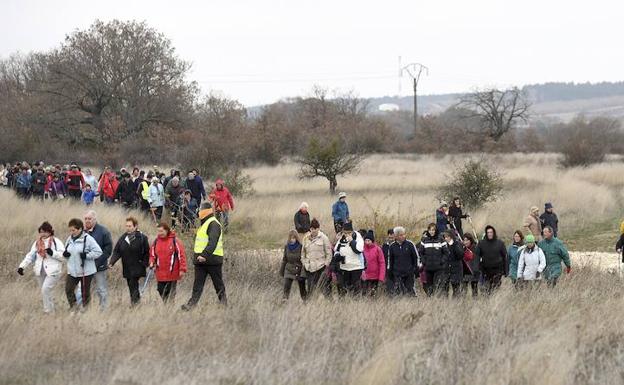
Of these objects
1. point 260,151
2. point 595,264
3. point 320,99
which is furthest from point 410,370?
point 320,99

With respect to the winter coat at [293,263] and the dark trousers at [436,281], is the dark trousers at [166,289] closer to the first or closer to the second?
the winter coat at [293,263]

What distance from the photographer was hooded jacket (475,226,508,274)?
12.5 meters

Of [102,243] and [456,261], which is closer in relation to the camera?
[102,243]

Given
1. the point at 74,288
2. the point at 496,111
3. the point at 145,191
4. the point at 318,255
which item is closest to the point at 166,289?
the point at 74,288

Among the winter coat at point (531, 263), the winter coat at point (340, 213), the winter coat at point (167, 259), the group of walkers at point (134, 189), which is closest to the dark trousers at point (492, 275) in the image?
the winter coat at point (531, 263)

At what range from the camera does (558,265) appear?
12172 mm

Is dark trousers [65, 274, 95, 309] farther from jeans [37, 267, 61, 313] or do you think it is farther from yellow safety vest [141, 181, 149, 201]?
yellow safety vest [141, 181, 149, 201]

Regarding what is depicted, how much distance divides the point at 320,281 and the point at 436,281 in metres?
1.82

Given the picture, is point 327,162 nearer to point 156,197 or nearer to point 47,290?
point 156,197


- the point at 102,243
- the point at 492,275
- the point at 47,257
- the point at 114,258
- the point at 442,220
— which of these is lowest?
the point at 492,275

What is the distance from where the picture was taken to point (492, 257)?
12484 mm

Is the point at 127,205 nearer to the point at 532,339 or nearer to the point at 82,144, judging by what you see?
the point at 532,339

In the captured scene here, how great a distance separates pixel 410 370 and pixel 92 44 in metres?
37.2

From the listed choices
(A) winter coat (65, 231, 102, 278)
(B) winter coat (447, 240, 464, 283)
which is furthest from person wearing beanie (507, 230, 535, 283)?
(A) winter coat (65, 231, 102, 278)
